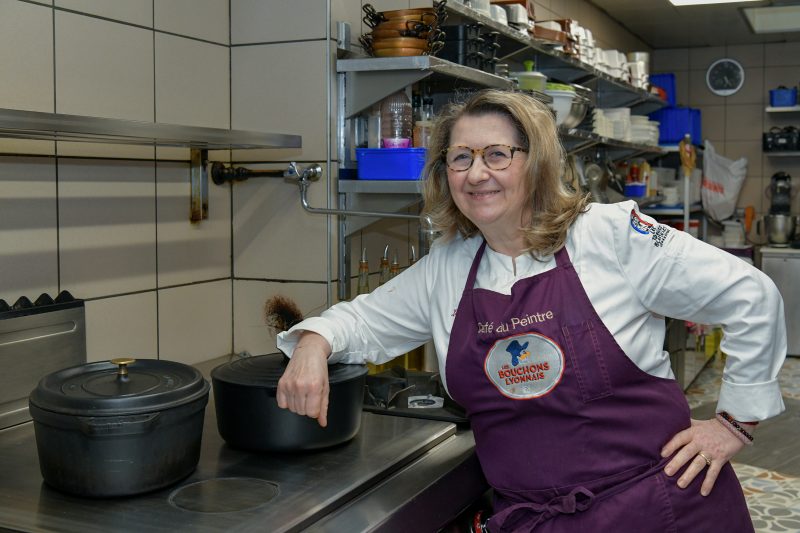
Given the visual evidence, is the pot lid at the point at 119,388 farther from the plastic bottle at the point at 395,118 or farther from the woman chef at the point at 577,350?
the plastic bottle at the point at 395,118

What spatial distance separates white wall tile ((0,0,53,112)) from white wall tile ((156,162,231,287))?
420mm

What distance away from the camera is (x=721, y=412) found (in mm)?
1656

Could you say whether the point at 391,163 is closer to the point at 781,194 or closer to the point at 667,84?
the point at 667,84

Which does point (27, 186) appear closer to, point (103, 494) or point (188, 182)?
point (188, 182)

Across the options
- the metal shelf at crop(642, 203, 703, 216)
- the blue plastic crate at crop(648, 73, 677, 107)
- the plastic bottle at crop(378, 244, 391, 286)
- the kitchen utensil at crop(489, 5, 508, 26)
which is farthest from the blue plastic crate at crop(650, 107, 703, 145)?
the plastic bottle at crop(378, 244, 391, 286)

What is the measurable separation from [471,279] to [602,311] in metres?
0.26

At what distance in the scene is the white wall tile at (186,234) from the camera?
2.31m

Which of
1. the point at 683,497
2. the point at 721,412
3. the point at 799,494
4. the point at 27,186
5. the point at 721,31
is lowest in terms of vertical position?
the point at 799,494

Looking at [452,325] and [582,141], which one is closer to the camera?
[452,325]

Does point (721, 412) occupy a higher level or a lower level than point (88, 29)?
lower

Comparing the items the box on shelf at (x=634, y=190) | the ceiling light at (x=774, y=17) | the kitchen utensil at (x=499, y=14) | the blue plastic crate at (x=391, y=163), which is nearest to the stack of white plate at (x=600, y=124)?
the box on shelf at (x=634, y=190)

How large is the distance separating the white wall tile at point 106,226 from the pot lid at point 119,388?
523 millimetres

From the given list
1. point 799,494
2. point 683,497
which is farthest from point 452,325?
point 799,494

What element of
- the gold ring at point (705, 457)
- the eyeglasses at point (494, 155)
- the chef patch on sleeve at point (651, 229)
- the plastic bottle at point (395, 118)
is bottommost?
the gold ring at point (705, 457)
